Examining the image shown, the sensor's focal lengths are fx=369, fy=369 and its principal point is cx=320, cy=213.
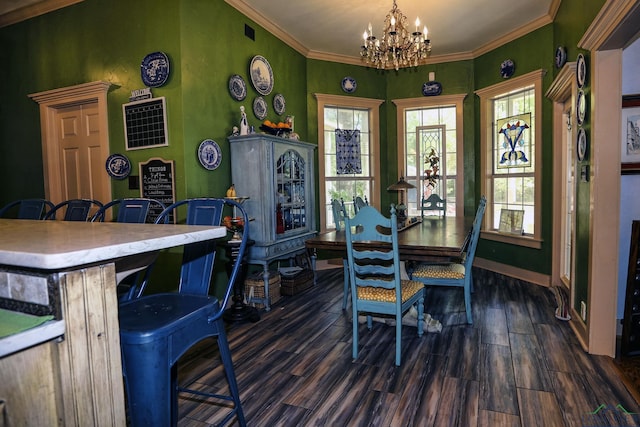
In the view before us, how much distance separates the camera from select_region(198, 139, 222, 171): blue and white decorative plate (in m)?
3.33

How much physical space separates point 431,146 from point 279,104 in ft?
7.79

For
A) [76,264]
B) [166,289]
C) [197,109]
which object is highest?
[197,109]

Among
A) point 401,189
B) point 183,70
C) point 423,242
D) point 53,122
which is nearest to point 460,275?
point 423,242

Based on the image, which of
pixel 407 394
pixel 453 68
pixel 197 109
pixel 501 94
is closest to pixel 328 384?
pixel 407 394

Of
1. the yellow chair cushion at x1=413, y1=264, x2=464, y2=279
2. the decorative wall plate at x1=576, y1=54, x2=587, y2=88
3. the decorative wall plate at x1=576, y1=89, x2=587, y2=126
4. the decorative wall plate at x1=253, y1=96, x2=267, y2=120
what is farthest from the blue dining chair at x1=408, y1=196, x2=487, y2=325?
the decorative wall plate at x1=253, y1=96, x2=267, y2=120

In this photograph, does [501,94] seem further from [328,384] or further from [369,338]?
[328,384]

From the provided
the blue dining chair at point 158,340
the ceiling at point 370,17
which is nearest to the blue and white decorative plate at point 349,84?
the ceiling at point 370,17

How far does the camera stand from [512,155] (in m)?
4.75

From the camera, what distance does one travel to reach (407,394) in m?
2.07

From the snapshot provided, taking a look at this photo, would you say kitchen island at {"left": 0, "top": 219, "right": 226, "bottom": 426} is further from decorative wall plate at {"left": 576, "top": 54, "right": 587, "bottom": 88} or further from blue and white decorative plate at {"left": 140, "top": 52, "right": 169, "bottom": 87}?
decorative wall plate at {"left": 576, "top": 54, "right": 587, "bottom": 88}

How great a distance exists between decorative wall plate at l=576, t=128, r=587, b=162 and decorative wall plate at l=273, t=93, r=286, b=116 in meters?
3.05

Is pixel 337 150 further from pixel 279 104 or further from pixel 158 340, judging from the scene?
pixel 158 340

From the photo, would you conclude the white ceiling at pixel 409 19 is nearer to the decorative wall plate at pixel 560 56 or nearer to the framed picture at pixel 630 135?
the decorative wall plate at pixel 560 56

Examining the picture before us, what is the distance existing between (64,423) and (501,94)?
5.34 metres
